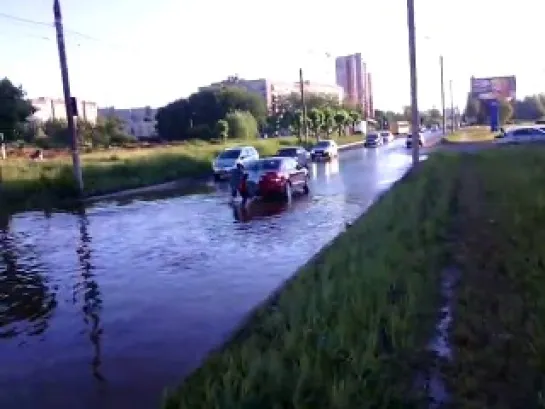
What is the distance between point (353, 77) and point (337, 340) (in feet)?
536

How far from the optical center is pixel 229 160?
37.4 meters

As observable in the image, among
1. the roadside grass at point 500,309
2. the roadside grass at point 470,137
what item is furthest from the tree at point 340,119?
the roadside grass at point 500,309

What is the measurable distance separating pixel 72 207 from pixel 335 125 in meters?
Answer: 73.6

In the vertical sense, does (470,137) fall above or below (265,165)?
below

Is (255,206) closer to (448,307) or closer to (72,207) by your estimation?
(72,207)

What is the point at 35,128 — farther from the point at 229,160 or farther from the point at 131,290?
the point at 131,290

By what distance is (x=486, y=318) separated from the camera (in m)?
6.80

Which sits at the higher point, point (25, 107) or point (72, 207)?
point (25, 107)

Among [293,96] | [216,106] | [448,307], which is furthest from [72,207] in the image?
[293,96]

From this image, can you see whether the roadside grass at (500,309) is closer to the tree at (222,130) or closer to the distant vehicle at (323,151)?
the distant vehicle at (323,151)

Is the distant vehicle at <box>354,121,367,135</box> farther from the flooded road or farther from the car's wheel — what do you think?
the flooded road

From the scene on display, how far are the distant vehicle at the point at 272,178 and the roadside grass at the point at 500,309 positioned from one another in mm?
8819

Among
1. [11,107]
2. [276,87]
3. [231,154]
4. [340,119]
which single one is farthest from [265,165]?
[276,87]

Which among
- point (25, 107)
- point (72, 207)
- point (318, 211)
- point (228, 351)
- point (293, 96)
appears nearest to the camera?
point (228, 351)
